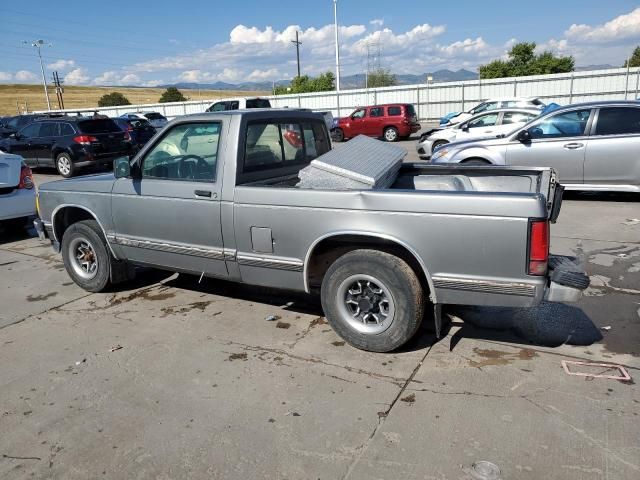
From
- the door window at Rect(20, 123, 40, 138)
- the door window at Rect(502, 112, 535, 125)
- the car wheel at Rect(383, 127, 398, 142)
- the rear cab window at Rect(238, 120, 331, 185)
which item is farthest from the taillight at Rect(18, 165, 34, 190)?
the car wheel at Rect(383, 127, 398, 142)

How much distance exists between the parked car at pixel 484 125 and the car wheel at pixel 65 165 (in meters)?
10.4

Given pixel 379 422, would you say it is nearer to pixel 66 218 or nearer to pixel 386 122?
pixel 66 218

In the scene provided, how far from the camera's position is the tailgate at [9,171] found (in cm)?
796

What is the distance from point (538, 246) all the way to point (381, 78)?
3375 inches

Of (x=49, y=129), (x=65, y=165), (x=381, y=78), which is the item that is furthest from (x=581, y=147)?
(x=381, y=78)

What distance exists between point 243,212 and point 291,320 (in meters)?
1.12

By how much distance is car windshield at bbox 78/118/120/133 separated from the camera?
14.9 m

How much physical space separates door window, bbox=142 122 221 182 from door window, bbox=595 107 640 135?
7.01 m

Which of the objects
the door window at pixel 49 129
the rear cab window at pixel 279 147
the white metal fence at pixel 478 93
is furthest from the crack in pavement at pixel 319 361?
the white metal fence at pixel 478 93

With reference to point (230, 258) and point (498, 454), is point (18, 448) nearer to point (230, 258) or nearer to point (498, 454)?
point (230, 258)

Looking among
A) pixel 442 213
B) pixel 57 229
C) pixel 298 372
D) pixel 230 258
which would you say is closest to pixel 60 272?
pixel 57 229

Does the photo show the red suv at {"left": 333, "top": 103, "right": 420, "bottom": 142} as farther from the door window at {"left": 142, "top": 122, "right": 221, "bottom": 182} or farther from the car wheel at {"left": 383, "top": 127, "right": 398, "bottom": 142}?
the door window at {"left": 142, "top": 122, "right": 221, "bottom": 182}

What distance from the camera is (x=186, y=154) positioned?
468cm

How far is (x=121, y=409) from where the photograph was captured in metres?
3.33
